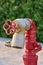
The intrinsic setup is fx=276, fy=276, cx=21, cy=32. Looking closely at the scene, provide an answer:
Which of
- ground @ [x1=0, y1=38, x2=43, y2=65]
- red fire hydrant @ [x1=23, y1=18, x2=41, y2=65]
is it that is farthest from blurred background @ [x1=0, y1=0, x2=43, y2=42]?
red fire hydrant @ [x1=23, y1=18, x2=41, y2=65]

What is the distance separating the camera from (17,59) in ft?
13.0

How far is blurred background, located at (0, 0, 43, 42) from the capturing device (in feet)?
16.7

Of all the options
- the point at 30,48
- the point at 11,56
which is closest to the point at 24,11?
the point at 11,56

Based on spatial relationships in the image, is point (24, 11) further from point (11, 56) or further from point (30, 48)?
point (30, 48)

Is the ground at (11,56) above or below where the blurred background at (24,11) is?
below

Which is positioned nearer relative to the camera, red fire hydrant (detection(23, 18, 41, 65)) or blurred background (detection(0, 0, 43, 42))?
red fire hydrant (detection(23, 18, 41, 65))

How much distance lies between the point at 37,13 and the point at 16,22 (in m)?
2.61

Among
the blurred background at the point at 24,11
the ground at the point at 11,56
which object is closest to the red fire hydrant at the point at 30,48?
the ground at the point at 11,56

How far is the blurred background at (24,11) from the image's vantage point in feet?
16.7

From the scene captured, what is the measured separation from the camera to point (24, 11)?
532 cm

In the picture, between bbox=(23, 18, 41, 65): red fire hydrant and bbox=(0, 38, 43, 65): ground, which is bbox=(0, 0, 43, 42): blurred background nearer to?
bbox=(0, 38, 43, 65): ground

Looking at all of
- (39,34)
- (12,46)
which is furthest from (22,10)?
(12,46)

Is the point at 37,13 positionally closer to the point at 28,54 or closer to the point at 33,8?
the point at 33,8

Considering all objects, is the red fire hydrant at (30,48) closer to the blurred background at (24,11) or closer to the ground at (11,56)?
the ground at (11,56)
